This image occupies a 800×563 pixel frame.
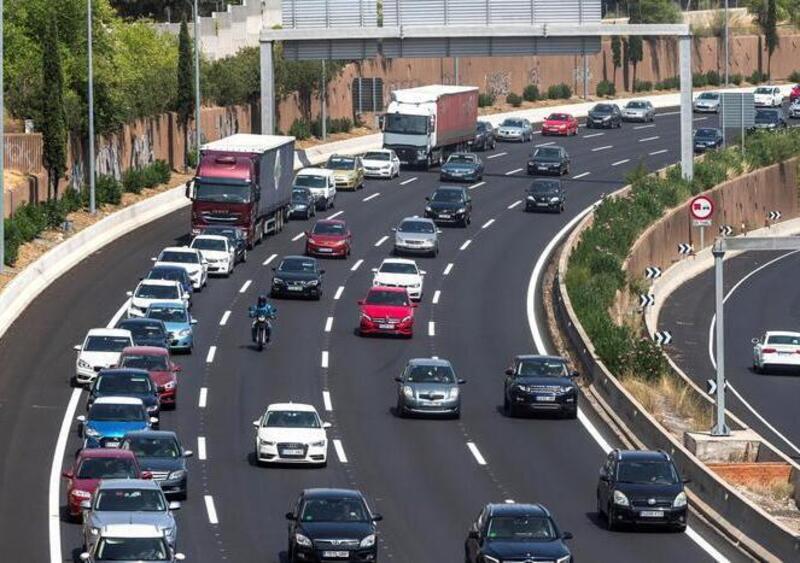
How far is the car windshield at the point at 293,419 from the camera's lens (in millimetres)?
46469

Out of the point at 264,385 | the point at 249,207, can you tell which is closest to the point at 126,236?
the point at 249,207

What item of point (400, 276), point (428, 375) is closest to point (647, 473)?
point (428, 375)

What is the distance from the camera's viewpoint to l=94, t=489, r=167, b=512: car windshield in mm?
36500

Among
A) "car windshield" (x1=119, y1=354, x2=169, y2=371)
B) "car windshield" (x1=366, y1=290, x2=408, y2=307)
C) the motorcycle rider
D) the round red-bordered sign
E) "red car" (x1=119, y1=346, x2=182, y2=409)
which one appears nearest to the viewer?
"red car" (x1=119, y1=346, x2=182, y2=409)

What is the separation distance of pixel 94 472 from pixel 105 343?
1486cm

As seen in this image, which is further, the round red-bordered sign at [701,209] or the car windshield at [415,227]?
the car windshield at [415,227]

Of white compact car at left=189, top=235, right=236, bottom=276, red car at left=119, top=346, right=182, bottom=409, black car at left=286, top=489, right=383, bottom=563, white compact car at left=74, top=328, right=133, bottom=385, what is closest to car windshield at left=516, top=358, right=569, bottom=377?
red car at left=119, top=346, right=182, bottom=409

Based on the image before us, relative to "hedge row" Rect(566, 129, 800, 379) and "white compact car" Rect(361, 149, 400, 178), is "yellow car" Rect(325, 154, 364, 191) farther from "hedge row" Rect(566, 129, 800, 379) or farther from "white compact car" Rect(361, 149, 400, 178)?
"hedge row" Rect(566, 129, 800, 379)

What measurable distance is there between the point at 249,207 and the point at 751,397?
2125cm

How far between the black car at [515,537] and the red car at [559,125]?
8261cm

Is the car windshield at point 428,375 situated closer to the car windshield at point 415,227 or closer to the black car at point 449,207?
the car windshield at point 415,227

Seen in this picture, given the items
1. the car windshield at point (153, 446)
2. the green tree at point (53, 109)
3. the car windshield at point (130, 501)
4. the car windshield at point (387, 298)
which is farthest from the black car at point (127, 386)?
the green tree at point (53, 109)

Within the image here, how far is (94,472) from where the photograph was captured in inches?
1566

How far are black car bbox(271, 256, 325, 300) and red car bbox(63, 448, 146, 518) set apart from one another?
90.7 ft
